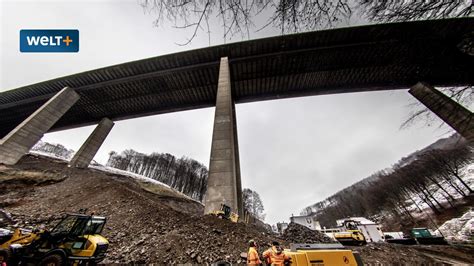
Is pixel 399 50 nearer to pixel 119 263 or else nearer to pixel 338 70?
pixel 338 70

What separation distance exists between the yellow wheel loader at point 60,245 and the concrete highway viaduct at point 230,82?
19.2 feet

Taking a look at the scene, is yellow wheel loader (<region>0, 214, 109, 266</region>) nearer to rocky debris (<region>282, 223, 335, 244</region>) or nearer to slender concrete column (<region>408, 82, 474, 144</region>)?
rocky debris (<region>282, 223, 335, 244</region>)

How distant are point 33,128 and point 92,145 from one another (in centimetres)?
497

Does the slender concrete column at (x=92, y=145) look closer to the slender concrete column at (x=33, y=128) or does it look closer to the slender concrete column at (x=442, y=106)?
the slender concrete column at (x=33, y=128)

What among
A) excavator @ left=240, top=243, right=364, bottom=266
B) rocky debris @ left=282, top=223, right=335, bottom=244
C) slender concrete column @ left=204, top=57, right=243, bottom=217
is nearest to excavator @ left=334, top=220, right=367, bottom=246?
rocky debris @ left=282, top=223, right=335, bottom=244

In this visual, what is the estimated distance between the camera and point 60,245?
15.4 ft

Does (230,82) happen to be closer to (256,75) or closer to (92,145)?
(256,75)

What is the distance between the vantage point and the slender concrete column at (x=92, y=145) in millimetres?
18286

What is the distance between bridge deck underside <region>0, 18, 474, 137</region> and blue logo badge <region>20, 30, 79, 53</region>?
309 inches

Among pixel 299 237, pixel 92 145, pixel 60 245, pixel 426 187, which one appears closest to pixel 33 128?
pixel 92 145

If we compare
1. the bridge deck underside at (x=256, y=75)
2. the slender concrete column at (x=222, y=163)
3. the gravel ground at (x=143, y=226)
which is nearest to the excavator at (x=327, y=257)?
the gravel ground at (x=143, y=226)

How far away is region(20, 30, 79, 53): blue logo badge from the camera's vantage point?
23.2ft

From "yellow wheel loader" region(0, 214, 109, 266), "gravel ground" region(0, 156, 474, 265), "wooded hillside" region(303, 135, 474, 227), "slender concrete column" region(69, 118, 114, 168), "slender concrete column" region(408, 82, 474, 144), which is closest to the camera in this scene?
"yellow wheel loader" region(0, 214, 109, 266)

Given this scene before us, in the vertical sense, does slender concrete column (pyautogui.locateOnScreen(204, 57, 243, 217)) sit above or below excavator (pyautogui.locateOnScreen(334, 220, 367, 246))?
above
